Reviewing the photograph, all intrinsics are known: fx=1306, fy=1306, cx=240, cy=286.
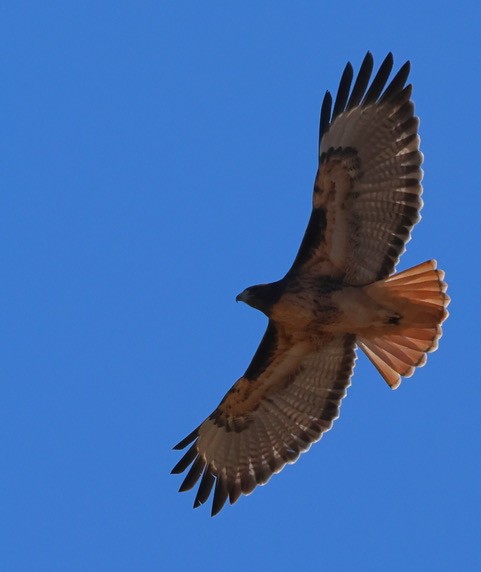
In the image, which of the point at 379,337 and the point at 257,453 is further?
the point at 257,453

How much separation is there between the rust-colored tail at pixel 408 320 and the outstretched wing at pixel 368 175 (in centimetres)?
50

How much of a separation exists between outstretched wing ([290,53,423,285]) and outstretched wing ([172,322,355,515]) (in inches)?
44.8

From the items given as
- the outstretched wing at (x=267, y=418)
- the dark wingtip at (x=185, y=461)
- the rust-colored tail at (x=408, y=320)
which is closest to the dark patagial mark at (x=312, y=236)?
the rust-colored tail at (x=408, y=320)

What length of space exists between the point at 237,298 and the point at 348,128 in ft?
6.89

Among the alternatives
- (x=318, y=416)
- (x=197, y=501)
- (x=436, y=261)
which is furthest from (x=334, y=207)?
(x=197, y=501)

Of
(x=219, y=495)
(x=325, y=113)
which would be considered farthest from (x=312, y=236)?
(x=219, y=495)

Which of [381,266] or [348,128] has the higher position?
[348,128]

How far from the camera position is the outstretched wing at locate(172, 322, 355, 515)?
14047mm

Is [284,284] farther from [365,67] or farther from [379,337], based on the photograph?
[365,67]

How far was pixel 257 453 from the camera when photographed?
14.3 meters

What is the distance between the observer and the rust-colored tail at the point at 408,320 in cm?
1261

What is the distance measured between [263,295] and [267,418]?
65.1 inches

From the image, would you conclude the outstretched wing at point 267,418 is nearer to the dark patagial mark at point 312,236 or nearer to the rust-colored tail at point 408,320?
the rust-colored tail at point 408,320

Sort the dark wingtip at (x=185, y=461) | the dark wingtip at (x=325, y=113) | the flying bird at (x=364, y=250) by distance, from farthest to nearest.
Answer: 1. the dark wingtip at (x=185, y=461)
2. the dark wingtip at (x=325, y=113)
3. the flying bird at (x=364, y=250)
